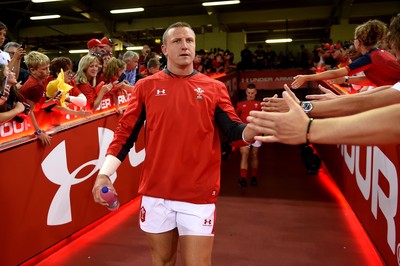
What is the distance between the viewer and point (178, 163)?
7.47ft

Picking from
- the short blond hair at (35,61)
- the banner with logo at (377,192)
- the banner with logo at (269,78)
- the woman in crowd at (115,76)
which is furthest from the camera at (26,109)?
the banner with logo at (269,78)

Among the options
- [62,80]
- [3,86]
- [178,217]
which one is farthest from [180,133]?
[62,80]

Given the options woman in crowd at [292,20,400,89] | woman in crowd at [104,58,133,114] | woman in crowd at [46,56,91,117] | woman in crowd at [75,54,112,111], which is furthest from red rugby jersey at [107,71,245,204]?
woman in crowd at [104,58,133,114]

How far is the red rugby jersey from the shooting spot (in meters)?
2.28

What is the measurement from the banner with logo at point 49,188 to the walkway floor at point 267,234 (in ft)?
0.95

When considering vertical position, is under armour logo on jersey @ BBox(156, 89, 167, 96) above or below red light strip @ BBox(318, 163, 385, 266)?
above

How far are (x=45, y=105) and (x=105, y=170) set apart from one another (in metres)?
1.87

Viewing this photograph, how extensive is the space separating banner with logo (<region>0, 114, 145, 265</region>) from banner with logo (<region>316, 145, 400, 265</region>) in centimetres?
301

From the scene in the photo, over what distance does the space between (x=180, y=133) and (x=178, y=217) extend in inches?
19.3

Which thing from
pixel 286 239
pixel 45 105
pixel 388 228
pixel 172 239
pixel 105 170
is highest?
pixel 45 105

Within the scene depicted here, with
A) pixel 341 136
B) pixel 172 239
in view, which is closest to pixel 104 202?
pixel 172 239

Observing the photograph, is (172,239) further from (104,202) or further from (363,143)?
(363,143)

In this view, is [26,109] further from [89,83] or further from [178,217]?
[178,217]

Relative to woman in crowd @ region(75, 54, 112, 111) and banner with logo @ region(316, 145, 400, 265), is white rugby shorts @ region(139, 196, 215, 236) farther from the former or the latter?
woman in crowd @ region(75, 54, 112, 111)
